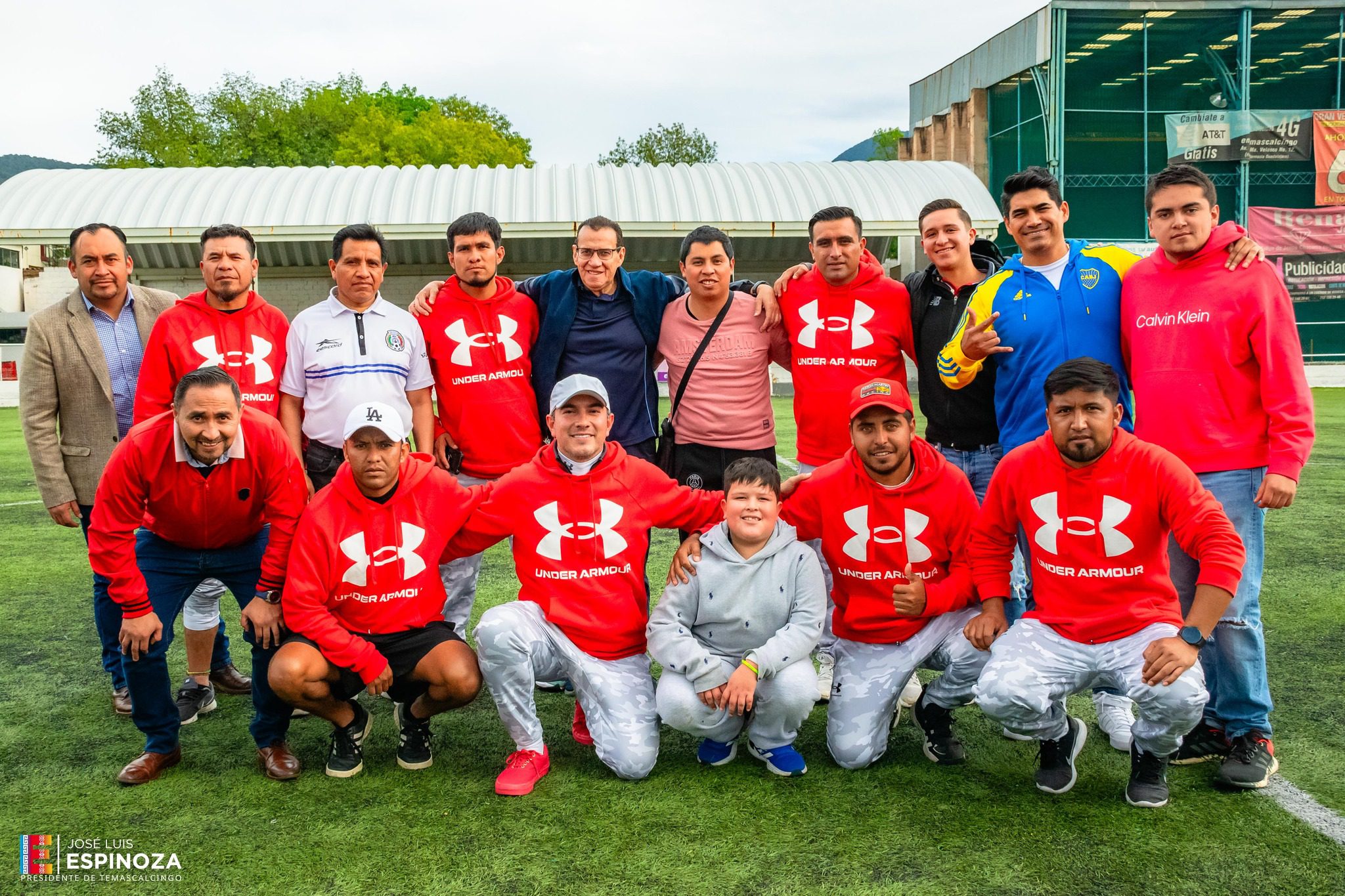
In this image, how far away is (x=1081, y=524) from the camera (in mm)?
3266

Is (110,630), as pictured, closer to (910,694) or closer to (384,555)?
(384,555)

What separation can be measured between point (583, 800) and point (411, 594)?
98cm

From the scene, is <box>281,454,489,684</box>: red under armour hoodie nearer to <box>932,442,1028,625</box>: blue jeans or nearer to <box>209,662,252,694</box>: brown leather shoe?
<box>209,662,252,694</box>: brown leather shoe

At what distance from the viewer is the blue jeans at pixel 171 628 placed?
3402 millimetres

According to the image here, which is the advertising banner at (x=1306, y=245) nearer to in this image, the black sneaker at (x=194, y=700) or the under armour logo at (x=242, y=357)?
the under armour logo at (x=242, y=357)

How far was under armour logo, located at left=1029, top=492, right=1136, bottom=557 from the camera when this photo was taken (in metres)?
3.21

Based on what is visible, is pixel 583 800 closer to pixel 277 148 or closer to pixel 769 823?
pixel 769 823

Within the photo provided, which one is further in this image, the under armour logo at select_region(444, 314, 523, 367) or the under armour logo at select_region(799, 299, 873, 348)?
the under armour logo at select_region(444, 314, 523, 367)

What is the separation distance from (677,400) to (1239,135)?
2413 cm

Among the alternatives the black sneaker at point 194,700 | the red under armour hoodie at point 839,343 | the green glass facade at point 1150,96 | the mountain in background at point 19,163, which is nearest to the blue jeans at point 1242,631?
the red under armour hoodie at point 839,343

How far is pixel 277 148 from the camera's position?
139 ft

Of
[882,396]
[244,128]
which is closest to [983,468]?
[882,396]

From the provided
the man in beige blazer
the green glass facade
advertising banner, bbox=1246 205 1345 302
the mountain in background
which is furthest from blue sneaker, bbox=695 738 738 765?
the mountain in background

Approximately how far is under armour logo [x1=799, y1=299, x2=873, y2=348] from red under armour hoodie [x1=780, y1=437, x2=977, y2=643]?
570mm
